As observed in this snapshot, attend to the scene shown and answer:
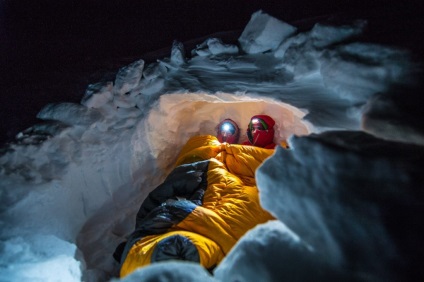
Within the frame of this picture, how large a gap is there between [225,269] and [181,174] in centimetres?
172

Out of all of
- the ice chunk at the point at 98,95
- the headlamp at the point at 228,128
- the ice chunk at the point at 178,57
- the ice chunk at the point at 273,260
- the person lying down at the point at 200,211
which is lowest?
the person lying down at the point at 200,211

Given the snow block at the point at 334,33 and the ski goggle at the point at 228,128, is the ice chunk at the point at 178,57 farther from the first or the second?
the snow block at the point at 334,33

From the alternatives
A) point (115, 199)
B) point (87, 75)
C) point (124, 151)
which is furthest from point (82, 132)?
point (87, 75)

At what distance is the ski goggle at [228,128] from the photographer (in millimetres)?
3652

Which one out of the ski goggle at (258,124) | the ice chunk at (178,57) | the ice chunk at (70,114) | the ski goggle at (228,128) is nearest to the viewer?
the ice chunk at (70,114)

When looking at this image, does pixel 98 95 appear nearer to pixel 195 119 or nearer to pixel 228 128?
pixel 195 119

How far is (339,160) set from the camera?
49.0 inches

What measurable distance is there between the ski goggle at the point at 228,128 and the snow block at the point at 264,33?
1.07 metres

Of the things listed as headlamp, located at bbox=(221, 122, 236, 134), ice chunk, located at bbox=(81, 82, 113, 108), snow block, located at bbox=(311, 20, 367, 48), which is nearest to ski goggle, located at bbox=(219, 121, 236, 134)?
headlamp, located at bbox=(221, 122, 236, 134)

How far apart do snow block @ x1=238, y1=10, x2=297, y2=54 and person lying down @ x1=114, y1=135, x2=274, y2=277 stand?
1.07m

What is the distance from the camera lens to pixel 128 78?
117 inches

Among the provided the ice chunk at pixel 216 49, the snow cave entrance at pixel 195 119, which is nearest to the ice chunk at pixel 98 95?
the snow cave entrance at pixel 195 119

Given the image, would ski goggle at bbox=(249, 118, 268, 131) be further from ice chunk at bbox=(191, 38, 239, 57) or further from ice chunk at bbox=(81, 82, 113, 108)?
ice chunk at bbox=(81, 82, 113, 108)

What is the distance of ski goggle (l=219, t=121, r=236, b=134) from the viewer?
3652 millimetres
